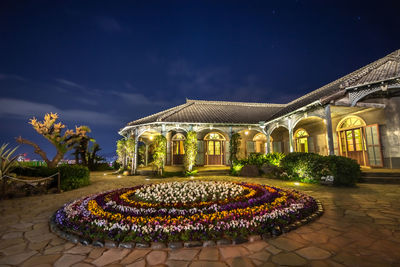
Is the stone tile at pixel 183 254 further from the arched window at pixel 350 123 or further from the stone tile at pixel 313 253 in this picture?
the arched window at pixel 350 123

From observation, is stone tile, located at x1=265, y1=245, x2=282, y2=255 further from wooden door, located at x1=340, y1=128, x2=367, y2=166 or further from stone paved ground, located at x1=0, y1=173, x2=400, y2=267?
wooden door, located at x1=340, y1=128, x2=367, y2=166

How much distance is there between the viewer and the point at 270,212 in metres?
3.45

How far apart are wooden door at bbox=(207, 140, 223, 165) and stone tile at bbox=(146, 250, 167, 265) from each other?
13713 millimetres

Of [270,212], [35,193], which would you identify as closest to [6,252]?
[270,212]

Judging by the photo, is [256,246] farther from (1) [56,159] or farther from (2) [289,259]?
(1) [56,159]

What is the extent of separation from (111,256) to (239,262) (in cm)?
172

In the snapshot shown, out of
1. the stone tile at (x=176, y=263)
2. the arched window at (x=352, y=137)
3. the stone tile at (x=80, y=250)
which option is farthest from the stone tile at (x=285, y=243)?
the arched window at (x=352, y=137)

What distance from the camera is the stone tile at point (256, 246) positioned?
249 cm

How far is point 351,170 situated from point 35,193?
1232 centimetres

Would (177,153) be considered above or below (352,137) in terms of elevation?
below

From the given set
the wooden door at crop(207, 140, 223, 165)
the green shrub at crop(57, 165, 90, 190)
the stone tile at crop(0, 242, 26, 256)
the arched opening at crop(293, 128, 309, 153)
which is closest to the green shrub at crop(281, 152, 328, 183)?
the arched opening at crop(293, 128, 309, 153)

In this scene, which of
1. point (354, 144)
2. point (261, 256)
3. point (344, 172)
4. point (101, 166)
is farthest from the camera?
point (101, 166)

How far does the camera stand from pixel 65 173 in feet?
24.6

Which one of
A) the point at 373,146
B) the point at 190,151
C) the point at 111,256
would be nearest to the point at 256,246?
the point at 111,256
